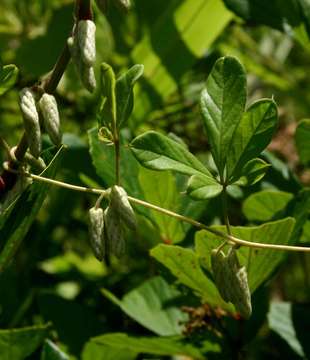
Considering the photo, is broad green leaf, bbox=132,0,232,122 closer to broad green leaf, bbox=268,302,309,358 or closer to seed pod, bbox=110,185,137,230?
broad green leaf, bbox=268,302,309,358

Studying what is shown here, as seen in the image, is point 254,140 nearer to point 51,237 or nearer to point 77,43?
point 77,43

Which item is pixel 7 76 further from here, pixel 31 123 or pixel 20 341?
pixel 20 341

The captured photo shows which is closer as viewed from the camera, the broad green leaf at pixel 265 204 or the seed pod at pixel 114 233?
the seed pod at pixel 114 233

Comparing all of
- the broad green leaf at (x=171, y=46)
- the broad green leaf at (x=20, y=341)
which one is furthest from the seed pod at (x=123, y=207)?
the broad green leaf at (x=171, y=46)

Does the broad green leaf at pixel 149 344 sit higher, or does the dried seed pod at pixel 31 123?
the dried seed pod at pixel 31 123

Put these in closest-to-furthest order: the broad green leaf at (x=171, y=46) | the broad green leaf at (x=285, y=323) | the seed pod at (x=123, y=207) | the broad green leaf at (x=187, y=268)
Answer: the seed pod at (x=123, y=207)
the broad green leaf at (x=187, y=268)
the broad green leaf at (x=285, y=323)
the broad green leaf at (x=171, y=46)

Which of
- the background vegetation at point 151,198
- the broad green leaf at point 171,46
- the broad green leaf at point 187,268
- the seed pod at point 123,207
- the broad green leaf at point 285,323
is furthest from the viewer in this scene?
the broad green leaf at point 171,46

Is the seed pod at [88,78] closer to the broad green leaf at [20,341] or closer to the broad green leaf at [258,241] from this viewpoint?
the broad green leaf at [258,241]

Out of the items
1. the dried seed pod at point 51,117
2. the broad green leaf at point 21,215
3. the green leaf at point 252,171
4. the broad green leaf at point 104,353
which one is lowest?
the broad green leaf at point 104,353
